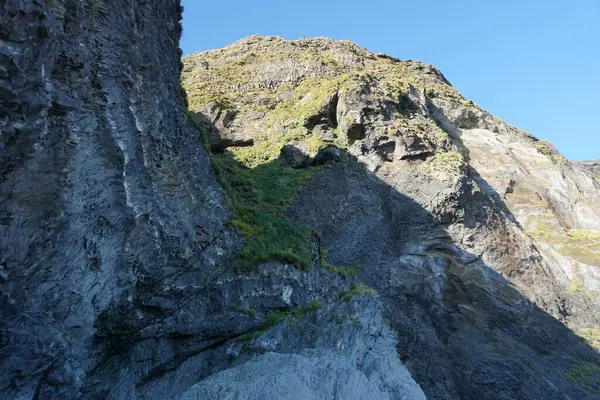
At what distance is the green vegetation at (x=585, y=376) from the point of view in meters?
14.9

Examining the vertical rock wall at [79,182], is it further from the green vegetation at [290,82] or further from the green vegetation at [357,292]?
the green vegetation at [290,82]

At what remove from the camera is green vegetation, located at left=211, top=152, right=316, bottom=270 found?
44.1 ft

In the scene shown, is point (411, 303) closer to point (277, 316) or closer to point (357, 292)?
point (357, 292)

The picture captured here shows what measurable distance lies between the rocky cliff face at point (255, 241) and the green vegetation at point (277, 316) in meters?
0.06

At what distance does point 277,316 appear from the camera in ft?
39.5

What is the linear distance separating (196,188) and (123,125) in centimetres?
302

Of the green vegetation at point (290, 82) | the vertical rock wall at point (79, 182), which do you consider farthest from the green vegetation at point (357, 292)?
the green vegetation at point (290, 82)

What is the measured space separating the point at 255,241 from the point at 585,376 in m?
12.6

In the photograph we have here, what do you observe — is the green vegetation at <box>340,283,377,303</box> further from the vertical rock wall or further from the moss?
the moss

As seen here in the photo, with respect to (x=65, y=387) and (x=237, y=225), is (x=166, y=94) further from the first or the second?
(x=65, y=387)

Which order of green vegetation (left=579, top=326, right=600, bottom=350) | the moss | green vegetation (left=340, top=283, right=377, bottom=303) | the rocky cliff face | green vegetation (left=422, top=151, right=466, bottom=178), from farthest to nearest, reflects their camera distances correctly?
the moss < green vegetation (left=422, top=151, right=466, bottom=178) < green vegetation (left=579, top=326, right=600, bottom=350) < green vegetation (left=340, top=283, right=377, bottom=303) < the rocky cliff face

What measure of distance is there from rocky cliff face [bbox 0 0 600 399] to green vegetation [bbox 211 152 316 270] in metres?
0.10

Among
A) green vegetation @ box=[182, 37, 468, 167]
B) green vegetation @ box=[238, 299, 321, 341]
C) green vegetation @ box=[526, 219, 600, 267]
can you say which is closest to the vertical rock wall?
green vegetation @ box=[238, 299, 321, 341]

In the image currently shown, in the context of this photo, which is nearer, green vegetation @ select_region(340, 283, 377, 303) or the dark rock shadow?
the dark rock shadow
